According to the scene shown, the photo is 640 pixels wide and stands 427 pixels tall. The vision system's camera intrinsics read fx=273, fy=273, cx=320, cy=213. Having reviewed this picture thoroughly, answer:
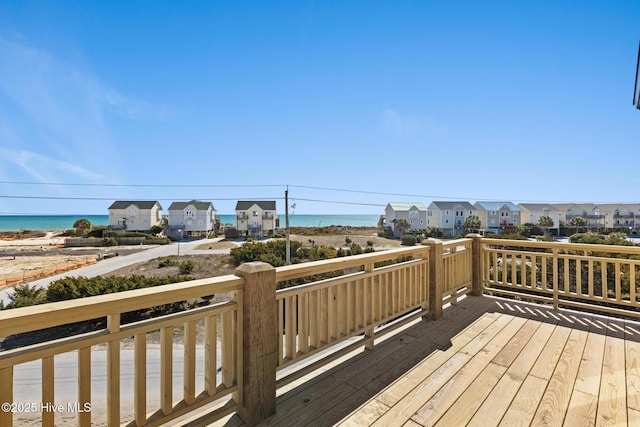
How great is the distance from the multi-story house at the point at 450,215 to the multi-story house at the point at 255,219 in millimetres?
20966

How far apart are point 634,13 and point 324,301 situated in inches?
235

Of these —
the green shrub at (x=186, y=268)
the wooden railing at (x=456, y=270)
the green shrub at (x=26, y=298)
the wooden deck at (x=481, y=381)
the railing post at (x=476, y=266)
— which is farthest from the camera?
the green shrub at (x=186, y=268)

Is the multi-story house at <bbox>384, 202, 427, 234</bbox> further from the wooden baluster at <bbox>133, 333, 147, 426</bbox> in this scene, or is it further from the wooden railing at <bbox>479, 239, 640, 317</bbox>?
the wooden baluster at <bbox>133, 333, 147, 426</bbox>

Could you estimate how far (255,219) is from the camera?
119ft

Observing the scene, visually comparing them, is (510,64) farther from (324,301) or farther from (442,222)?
(442,222)

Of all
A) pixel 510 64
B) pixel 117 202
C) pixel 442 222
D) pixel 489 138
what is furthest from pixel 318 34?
pixel 117 202

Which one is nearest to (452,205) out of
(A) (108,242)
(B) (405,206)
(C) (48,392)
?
(B) (405,206)

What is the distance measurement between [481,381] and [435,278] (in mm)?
1258

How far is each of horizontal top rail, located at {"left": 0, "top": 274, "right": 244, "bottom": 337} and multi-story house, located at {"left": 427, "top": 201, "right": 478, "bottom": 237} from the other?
37.8 metres

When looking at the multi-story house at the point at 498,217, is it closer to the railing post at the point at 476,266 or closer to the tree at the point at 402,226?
the tree at the point at 402,226

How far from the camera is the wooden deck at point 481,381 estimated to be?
1.66 m

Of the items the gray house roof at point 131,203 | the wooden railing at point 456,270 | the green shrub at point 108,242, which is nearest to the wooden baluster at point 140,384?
the wooden railing at point 456,270

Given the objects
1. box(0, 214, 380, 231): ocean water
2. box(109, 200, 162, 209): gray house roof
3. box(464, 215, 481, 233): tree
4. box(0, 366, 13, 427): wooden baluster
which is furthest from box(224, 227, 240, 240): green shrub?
box(0, 366, 13, 427): wooden baluster

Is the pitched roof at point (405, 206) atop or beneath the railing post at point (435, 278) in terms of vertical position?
atop
